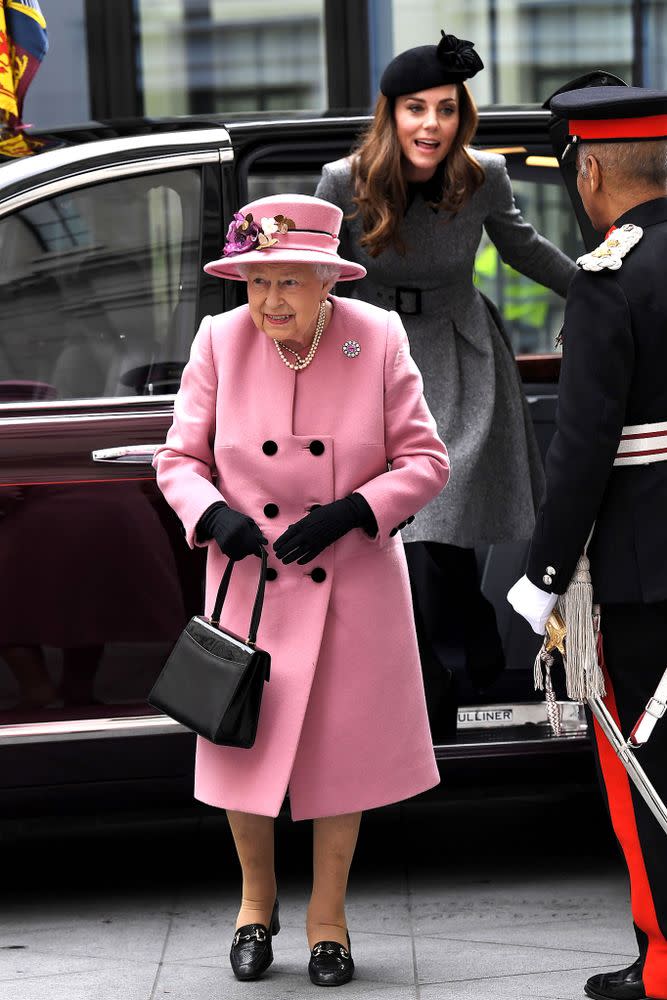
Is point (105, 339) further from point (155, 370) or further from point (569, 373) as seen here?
point (569, 373)

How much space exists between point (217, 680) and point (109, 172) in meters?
1.33

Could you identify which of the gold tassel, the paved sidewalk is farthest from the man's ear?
the paved sidewalk

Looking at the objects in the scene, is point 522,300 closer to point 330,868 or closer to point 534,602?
point 330,868

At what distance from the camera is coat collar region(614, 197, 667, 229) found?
2807 millimetres

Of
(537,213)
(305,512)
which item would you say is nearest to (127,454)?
(305,512)

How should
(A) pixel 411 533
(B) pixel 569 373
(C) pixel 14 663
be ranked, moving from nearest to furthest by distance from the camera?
(B) pixel 569 373, (C) pixel 14 663, (A) pixel 411 533

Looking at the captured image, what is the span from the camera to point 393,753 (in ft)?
10.7

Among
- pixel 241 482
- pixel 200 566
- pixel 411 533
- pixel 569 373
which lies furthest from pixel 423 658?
pixel 569 373

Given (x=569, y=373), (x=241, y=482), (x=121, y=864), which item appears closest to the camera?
(x=569, y=373)

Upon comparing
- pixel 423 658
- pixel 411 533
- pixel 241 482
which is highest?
pixel 241 482

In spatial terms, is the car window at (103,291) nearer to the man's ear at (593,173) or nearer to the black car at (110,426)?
the black car at (110,426)

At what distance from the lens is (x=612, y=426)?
275cm

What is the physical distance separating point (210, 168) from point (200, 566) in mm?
961

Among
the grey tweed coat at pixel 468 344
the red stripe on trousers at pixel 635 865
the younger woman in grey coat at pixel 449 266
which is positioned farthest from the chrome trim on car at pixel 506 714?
the red stripe on trousers at pixel 635 865
